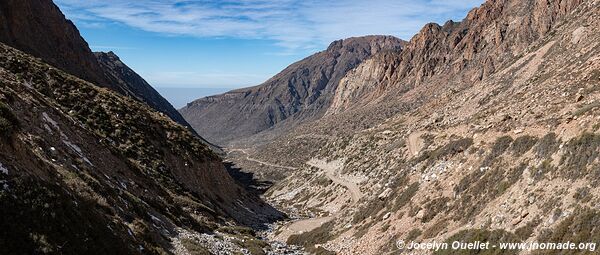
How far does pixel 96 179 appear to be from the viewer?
2662cm

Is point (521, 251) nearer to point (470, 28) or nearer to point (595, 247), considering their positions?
point (595, 247)

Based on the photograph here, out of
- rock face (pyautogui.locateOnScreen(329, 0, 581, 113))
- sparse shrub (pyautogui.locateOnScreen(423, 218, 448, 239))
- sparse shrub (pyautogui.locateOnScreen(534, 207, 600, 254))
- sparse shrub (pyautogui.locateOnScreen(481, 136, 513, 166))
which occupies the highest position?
rock face (pyautogui.locateOnScreen(329, 0, 581, 113))

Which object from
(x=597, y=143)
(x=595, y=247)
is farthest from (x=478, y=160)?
(x=595, y=247)

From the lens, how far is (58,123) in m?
31.9

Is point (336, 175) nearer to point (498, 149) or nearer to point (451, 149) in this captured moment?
point (451, 149)

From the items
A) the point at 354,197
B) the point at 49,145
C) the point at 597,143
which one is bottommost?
the point at 354,197

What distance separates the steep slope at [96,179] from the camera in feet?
51.3

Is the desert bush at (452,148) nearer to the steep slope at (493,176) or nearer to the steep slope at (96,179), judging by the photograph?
the steep slope at (493,176)

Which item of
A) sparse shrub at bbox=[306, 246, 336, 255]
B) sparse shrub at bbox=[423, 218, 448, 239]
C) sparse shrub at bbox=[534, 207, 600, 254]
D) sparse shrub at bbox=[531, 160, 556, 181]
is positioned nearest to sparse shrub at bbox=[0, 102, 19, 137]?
sparse shrub at bbox=[306, 246, 336, 255]

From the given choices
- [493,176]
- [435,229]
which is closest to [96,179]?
[435,229]

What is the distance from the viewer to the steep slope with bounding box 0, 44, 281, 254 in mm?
15625

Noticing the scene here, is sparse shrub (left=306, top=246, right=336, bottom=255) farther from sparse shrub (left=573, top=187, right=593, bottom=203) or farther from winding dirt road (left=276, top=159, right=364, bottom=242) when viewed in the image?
sparse shrub (left=573, top=187, right=593, bottom=203)

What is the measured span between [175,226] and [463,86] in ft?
331

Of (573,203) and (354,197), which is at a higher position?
(573,203)
